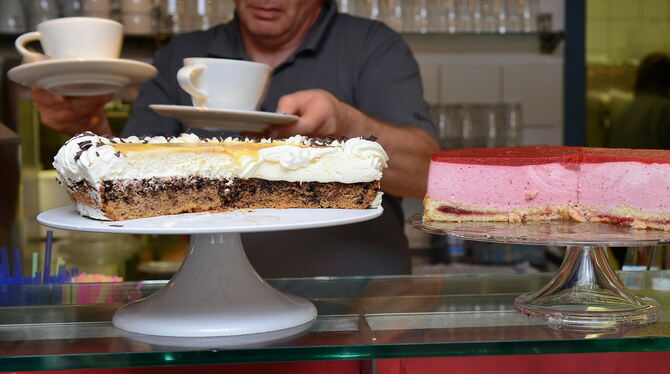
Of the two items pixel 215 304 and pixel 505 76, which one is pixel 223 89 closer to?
pixel 215 304

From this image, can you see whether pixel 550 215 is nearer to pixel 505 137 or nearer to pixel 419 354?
pixel 419 354

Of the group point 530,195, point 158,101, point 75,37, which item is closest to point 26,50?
point 75,37

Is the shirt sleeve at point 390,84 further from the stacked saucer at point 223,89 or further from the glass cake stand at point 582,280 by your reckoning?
the glass cake stand at point 582,280

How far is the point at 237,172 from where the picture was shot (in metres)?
1.24

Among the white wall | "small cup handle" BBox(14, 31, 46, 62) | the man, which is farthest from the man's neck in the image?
the white wall

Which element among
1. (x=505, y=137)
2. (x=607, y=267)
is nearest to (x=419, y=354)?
(x=607, y=267)

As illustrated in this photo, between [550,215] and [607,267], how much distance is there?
25cm

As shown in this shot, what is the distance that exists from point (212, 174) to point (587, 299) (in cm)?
58

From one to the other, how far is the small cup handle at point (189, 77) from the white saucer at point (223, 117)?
0.06m

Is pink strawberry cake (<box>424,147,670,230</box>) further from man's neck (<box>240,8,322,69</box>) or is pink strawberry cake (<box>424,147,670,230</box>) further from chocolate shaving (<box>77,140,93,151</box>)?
man's neck (<box>240,8,322,69</box>)

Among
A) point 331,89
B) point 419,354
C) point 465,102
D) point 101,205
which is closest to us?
point 419,354

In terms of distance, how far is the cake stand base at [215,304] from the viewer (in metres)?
1.00

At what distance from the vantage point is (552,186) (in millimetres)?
1432

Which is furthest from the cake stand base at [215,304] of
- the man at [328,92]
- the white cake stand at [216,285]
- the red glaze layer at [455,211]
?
the man at [328,92]
